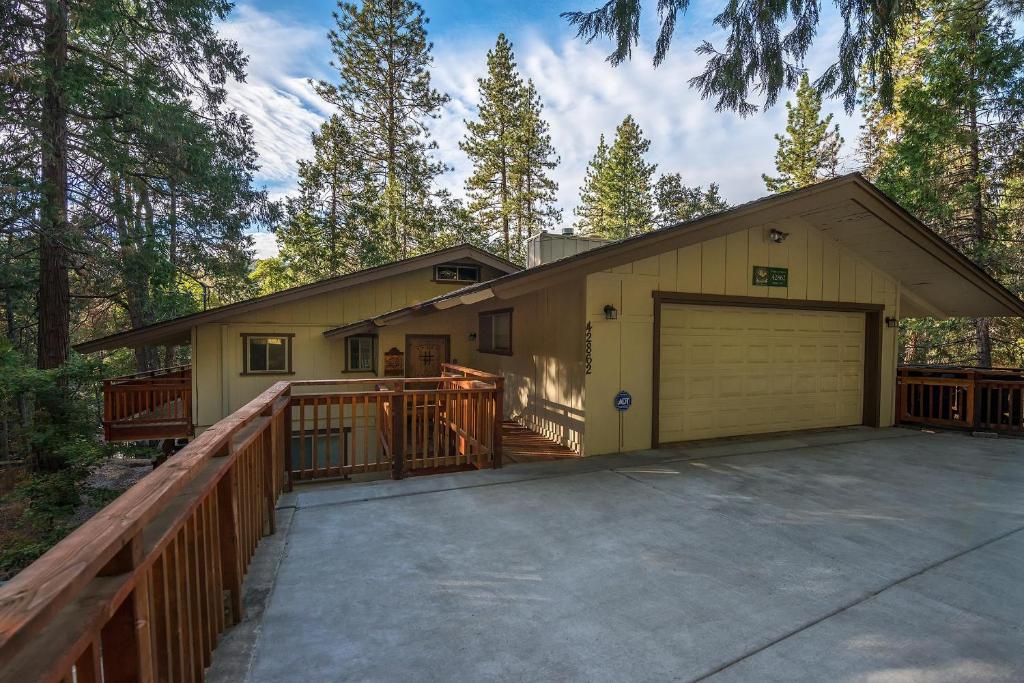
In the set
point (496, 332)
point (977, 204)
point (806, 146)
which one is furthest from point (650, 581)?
point (806, 146)

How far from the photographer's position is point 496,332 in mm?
9320

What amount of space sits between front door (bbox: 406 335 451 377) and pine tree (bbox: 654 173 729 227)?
22.7 metres

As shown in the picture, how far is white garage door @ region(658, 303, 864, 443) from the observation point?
6.54m

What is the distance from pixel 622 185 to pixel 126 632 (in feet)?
93.4

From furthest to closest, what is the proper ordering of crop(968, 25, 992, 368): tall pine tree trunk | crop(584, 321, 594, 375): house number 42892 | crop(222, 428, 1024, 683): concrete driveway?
1. crop(968, 25, 992, 368): tall pine tree trunk
2. crop(584, 321, 594, 375): house number 42892
3. crop(222, 428, 1024, 683): concrete driveway

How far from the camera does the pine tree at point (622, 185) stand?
27094 mm

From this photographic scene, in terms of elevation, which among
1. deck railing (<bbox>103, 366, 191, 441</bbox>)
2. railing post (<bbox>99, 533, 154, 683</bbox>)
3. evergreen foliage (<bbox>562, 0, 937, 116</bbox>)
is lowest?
deck railing (<bbox>103, 366, 191, 441</bbox>)

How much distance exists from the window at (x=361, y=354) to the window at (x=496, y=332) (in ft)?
8.13

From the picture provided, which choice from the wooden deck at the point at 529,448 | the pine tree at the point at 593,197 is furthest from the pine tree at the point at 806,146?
the wooden deck at the point at 529,448

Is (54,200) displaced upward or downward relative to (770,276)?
upward

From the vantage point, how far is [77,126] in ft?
30.2

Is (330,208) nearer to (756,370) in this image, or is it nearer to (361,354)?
(361,354)

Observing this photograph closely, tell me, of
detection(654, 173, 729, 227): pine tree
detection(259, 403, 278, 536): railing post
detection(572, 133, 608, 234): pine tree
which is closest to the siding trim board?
detection(259, 403, 278, 536): railing post

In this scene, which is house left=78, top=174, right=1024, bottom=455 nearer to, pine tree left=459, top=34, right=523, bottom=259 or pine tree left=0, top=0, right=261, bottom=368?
pine tree left=0, top=0, right=261, bottom=368
